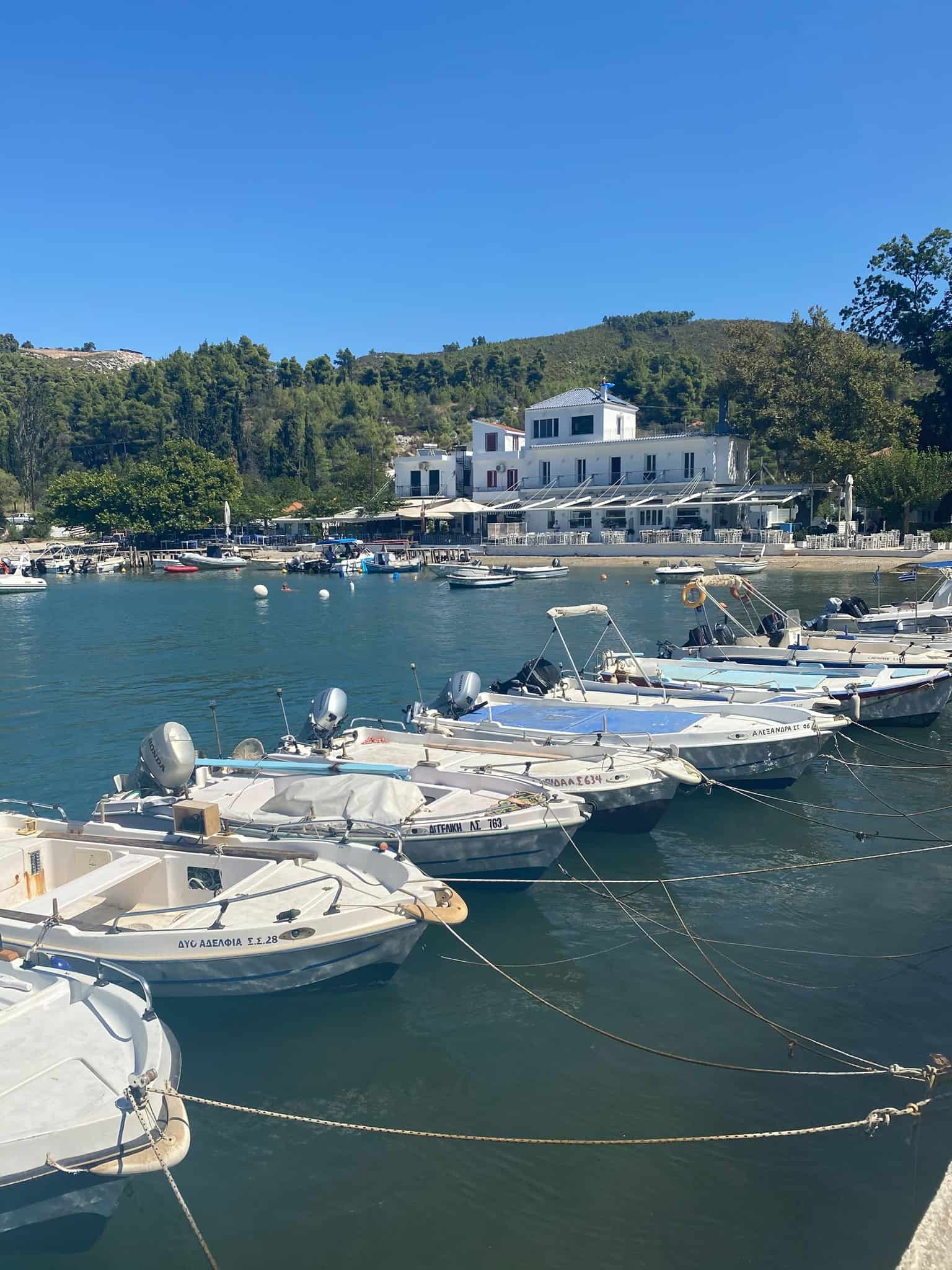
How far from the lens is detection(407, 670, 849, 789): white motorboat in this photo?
17.0 meters

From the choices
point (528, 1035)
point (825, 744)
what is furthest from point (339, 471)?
point (528, 1035)

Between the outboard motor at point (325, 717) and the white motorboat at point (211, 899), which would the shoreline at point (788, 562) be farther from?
the white motorboat at point (211, 899)

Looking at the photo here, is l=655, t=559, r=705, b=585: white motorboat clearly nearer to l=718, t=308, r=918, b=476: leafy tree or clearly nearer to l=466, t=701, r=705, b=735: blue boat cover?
l=718, t=308, r=918, b=476: leafy tree

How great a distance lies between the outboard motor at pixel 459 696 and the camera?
1953 centimetres

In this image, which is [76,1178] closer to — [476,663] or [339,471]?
[476,663]

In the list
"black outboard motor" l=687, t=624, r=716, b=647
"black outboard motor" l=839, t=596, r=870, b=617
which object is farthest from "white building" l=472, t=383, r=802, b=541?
"black outboard motor" l=687, t=624, r=716, b=647

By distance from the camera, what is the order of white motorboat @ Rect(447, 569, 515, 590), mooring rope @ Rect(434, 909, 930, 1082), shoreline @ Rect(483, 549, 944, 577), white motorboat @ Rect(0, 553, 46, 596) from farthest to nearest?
1. white motorboat @ Rect(0, 553, 46, 596)
2. white motorboat @ Rect(447, 569, 515, 590)
3. shoreline @ Rect(483, 549, 944, 577)
4. mooring rope @ Rect(434, 909, 930, 1082)

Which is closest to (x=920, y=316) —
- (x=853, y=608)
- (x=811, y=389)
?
(x=811, y=389)

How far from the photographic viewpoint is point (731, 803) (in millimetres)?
17906

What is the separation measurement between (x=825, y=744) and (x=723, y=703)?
411cm

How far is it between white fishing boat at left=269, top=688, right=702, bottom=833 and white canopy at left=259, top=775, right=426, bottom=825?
5.41 feet

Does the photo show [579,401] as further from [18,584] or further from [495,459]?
[18,584]

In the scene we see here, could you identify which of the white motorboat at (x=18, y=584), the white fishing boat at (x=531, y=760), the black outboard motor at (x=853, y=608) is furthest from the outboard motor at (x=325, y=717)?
the white motorboat at (x=18, y=584)

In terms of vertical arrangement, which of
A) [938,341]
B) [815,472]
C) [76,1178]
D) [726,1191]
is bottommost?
[726,1191]
